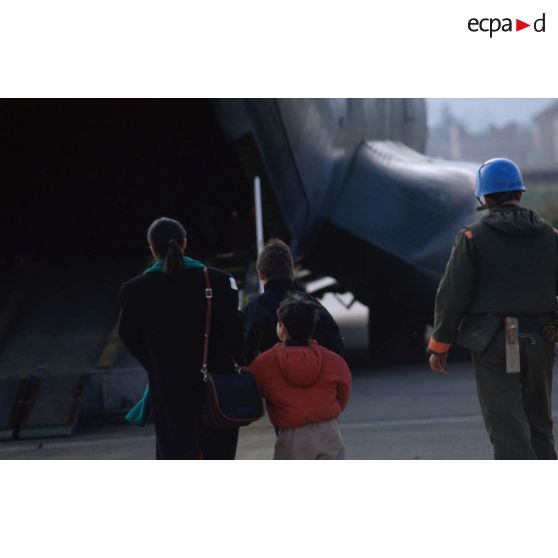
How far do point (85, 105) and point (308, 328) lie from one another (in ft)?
25.2

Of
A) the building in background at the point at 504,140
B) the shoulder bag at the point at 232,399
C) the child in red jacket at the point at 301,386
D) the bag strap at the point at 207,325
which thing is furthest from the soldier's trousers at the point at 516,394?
the building in background at the point at 504,140

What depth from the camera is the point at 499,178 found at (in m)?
5.71

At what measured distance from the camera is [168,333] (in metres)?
5.50

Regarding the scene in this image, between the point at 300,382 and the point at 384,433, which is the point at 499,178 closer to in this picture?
the point at 300,382

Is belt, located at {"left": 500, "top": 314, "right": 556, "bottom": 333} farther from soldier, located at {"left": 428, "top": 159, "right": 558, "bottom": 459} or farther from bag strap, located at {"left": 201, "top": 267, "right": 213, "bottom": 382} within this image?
bag strap, located at {"left": 201, "top": 267, "right": 213, "bottom": 382}

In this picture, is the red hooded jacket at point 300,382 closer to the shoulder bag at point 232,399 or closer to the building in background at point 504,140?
the shoulder bag at point 232,399

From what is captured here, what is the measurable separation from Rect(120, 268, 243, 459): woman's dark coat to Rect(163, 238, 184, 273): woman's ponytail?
1.5 inches

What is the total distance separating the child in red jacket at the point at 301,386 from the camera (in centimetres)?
523

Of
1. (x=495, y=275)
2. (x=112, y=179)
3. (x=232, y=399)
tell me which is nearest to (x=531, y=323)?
(x=495, y=275)

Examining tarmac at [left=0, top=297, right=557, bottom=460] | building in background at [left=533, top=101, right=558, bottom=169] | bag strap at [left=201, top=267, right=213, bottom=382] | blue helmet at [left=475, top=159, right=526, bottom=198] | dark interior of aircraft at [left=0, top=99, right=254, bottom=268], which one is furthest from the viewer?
building in background at [left=533, top=101, right=558, bottom=169]

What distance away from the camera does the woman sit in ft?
18.0

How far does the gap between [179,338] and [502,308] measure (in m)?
1.44
